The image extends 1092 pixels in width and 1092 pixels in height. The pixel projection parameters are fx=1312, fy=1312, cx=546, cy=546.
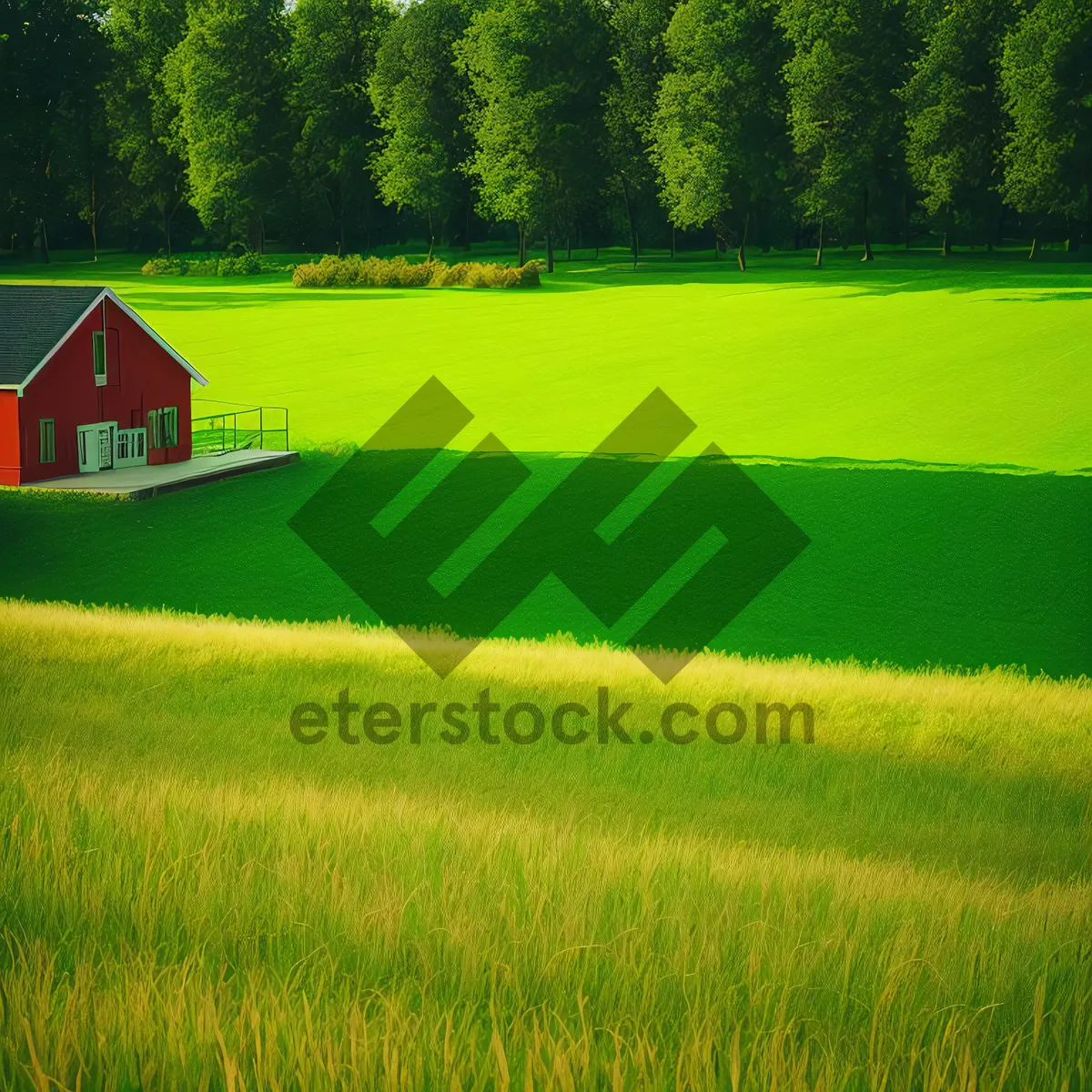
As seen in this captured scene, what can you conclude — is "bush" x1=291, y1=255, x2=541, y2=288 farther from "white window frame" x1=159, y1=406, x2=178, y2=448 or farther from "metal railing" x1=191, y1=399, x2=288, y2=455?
"white window frame" x1=159, y1=406, x2=178, y2=448

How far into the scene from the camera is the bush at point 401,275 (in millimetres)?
49844

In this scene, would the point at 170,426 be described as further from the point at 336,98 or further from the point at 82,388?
the point at 336,98

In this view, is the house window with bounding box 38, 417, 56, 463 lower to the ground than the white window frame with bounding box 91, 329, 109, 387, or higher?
lower

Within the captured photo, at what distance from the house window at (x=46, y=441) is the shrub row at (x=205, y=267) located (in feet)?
90.1

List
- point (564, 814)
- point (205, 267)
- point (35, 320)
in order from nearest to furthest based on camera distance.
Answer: point (564, 814)
point (35, 320)
point (205, 267)

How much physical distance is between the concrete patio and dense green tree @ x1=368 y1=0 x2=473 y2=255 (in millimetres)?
28576

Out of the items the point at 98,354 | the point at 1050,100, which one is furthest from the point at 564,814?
the point at 1050,100

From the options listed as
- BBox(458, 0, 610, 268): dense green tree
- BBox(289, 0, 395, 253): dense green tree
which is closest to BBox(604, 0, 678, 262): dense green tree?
BBox(458, 0, 610, 268): dense green tree

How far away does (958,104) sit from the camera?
4522 cm

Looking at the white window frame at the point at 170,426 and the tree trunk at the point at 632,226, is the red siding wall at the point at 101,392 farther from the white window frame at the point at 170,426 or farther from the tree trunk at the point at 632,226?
the tree trunk at the point at 632,226

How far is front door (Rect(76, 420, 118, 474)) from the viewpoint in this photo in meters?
24.9

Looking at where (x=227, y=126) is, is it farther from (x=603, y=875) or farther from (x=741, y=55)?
(x=603, y=875)

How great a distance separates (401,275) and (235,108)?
9235 mm

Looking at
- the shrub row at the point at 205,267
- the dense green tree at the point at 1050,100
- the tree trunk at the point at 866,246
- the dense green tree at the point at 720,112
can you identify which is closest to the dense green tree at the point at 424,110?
the shrub row at the point at 205,267
